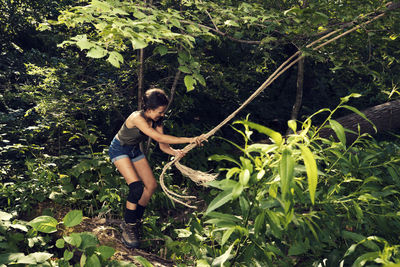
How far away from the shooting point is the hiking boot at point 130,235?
3521 millimetres

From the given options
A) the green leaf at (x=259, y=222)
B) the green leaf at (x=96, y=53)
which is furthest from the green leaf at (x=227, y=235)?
the green leaf at (x=96, y=53)

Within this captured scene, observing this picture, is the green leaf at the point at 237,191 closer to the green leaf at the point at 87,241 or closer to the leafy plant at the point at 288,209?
the leafy plant at the point at 288,209

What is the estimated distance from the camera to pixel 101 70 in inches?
213

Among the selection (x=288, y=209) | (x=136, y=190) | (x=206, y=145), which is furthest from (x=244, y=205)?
(x=206, y=145)

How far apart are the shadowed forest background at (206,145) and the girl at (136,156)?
0.89ft

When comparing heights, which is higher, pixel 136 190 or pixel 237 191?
pixel 237 191

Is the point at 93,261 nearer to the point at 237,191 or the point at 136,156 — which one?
the point at 237,191

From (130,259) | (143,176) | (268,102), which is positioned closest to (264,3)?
(268,102)

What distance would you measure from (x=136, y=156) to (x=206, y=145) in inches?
78.4

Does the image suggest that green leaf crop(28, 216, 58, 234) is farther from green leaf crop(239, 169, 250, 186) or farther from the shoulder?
green leaf crop(239, 169, 250, 186)

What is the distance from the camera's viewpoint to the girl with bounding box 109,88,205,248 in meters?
3.29

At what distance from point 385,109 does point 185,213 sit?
3735 millimetres

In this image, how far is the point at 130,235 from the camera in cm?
354

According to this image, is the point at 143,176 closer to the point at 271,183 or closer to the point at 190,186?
the point at 190,186
